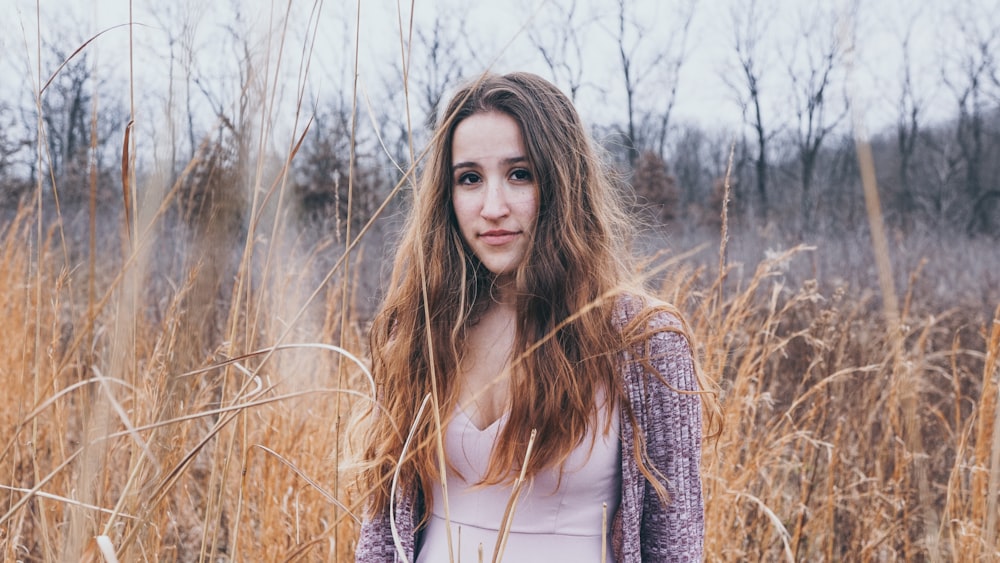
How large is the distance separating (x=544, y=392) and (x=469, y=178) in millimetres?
373

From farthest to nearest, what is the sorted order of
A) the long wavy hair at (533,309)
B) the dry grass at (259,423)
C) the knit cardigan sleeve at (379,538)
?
the knit cardigan sleeve at (379,538)
the long wavy hair at (533,309)
the dry grass at (259,423)

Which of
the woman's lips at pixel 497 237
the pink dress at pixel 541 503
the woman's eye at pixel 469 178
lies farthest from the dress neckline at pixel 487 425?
the woman's eye at pixel 469 178

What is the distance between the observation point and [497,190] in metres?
1.06

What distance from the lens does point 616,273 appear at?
1.19 metres

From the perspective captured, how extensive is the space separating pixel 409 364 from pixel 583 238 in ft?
1.25

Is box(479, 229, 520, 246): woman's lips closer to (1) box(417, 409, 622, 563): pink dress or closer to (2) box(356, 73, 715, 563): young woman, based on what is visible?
(2) box(356, 73, 715, 563): young woman

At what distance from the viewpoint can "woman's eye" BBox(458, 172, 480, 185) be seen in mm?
1119

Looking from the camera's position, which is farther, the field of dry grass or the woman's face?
the woman's face

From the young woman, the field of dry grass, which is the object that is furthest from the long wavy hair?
the field of dry grass

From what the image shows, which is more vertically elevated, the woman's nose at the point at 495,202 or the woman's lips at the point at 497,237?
the woman's nose at the point at 495,202

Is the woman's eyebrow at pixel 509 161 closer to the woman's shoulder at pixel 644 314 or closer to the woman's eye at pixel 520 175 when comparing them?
the woman's eye at pixel 520 175

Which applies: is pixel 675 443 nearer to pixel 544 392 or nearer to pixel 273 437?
pixel 544 392

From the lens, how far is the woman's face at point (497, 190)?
1077 millimetres

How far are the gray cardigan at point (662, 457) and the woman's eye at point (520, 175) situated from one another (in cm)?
27
